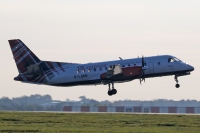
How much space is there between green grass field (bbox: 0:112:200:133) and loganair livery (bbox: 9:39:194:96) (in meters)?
8.84

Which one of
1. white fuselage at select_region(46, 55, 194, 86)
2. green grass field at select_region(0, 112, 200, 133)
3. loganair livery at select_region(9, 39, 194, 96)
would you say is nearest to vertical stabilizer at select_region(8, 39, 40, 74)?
loganair livery at select_region(9, 39, 194, 96)

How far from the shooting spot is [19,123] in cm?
6278

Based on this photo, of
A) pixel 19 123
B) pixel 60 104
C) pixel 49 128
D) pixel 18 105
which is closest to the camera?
pixel 49 128

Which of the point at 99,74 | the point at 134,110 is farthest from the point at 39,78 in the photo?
the point at 134,110

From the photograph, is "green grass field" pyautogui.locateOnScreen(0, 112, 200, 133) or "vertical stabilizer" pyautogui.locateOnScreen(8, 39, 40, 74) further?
"vertical stabilizer" pyautogui.locateOnScreen(8, 39, 40, 74)

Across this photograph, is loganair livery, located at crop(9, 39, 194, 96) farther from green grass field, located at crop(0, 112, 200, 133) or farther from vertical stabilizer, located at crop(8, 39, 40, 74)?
green grass field, located at crop(0, 112, 200, 133)

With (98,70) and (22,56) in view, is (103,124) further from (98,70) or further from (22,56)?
(22,56)

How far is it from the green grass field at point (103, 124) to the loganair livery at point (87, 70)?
8844 mm

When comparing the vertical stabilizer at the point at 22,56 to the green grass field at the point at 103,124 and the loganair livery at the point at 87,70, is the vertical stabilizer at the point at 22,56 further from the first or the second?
the green grass field at the point at 103,124

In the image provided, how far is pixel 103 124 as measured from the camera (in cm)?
6191

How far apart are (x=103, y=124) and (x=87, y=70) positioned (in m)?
20.4

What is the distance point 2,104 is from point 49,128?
7588cm

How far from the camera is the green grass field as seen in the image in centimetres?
5514

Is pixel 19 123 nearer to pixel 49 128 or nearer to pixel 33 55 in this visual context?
pixel 49 128
